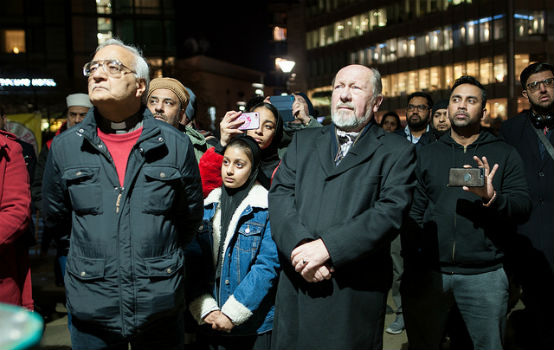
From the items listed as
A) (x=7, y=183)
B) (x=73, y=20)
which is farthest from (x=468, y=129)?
(x=73, y=20)

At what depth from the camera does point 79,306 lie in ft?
9.20

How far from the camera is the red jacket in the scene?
10.9 feet

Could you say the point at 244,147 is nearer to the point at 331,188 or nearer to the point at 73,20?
the point at 331,188

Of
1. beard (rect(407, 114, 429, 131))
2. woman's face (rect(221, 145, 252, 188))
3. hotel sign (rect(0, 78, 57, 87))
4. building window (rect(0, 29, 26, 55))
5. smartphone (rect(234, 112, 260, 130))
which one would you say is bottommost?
woman's face (rect(221, 145, 252, 188))

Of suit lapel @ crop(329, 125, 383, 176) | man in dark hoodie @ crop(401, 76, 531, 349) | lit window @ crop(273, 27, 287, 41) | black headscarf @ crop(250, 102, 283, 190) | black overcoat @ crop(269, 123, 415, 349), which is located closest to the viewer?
black overcoat @ crop(269, 123, 415, 349)

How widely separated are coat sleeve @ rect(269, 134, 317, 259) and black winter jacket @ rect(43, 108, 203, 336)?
650 millimetres

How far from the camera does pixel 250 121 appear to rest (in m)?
4.50

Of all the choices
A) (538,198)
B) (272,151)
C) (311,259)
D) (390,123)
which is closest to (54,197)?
(311,259)

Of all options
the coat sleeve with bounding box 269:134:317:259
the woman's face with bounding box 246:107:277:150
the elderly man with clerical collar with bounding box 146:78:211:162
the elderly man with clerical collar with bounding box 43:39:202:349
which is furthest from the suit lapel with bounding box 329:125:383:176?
the elderly man with clerical collar with bounding box 146:78:211:162

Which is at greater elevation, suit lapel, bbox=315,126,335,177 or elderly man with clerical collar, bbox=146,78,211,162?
elderly man with clerical collar, bbox=146,78,211,162

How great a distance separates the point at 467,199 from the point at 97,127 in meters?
2.84

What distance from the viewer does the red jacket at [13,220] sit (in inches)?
131

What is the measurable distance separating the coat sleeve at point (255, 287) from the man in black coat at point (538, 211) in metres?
2.37

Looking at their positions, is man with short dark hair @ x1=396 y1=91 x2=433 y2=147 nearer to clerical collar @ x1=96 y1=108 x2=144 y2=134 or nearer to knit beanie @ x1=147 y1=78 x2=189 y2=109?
knit beanie @ x1=147 y1=78 x2=189 y2=109
